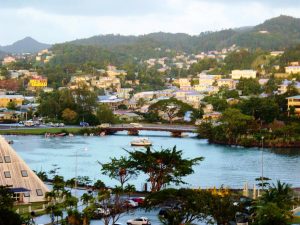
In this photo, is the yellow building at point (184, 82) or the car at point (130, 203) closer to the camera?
the car at point (130, 203)

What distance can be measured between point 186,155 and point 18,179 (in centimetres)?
2042

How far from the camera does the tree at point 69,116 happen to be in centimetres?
6700

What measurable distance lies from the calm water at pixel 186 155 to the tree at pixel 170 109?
737 cm

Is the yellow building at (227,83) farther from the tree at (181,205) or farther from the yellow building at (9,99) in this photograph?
the tree at (181,205)

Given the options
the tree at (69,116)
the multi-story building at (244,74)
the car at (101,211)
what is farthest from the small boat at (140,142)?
the multi-story building at (244,74)

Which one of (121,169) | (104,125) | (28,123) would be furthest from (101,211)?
(28,123)

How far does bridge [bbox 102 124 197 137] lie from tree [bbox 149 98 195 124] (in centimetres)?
411

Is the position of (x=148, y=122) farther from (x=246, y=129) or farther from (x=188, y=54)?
(x=188, y=54)

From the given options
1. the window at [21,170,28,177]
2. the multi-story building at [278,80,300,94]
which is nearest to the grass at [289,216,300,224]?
the window at [21,170,28,177]

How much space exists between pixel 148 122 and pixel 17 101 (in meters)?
15.7

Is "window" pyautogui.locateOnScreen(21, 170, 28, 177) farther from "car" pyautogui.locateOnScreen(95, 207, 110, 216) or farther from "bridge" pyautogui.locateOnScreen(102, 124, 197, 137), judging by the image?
"bridge" pyautogui.locateOnScreen(102, 124, 197, 137)

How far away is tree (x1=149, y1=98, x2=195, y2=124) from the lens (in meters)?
68.6

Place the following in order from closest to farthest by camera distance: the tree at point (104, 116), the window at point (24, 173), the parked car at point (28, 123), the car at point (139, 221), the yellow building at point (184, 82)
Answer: the car at point (139, 221), the window at point (24, 173), the parked car at point (28, 123), the tree at point (104, 116), the yellow building at point (184, 82)

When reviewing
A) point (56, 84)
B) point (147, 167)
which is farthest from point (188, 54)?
point (147, 167)
